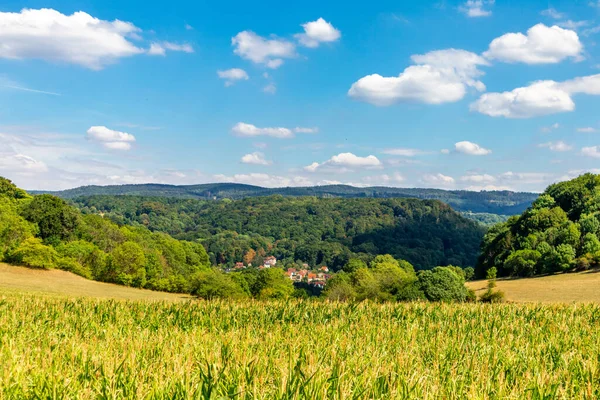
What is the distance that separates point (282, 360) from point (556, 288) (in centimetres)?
6214

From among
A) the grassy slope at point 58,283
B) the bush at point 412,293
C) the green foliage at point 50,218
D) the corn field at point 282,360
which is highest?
the corn field at point 282,360

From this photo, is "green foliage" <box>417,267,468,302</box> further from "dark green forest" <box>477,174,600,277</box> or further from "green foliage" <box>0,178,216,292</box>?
"green foliage" <box>0,178,216,292</box>

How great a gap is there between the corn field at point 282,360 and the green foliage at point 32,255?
214ft

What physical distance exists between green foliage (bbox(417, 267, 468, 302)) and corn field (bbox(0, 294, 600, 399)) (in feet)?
98.7

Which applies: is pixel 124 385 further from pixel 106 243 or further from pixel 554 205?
pixel 554 205

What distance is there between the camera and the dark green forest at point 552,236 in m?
75.2

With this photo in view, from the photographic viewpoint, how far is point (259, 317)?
13531mm

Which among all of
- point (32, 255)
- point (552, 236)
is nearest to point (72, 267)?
point (32, 255)

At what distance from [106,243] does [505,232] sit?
88.7 metres

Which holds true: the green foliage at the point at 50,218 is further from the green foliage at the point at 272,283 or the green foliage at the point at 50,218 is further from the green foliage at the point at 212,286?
the green foliage at the point at 272,283

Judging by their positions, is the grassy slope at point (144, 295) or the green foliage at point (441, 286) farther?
the grassy slope at point (144, 295)

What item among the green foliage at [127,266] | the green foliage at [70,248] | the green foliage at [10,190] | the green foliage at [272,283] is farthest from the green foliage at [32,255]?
the green foliage at [10,190]

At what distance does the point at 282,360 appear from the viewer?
6555mm

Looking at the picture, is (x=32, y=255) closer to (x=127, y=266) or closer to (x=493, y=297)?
(x=127, y=266)
